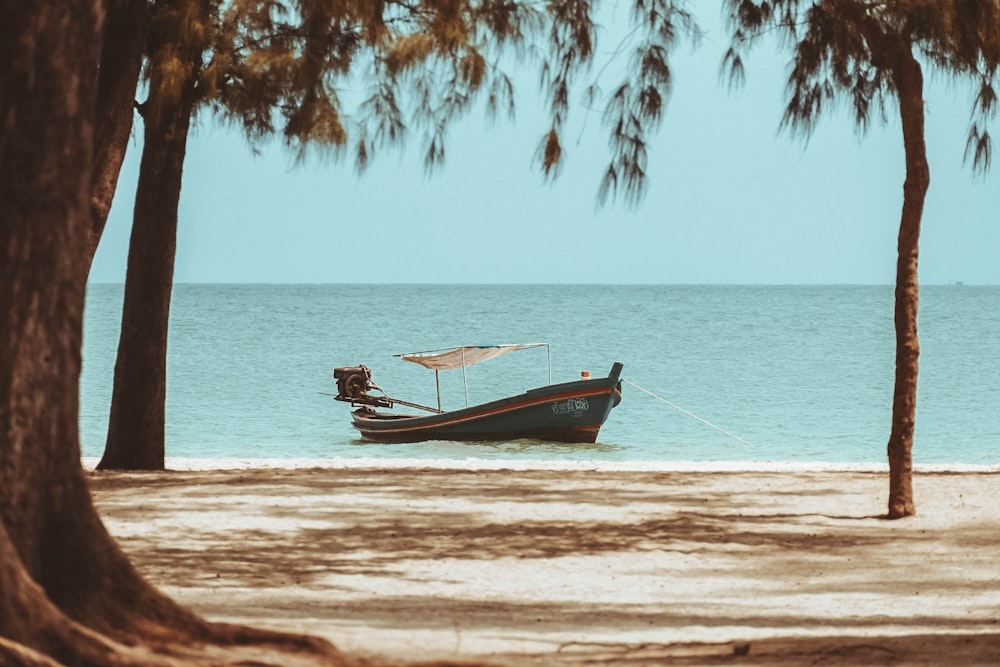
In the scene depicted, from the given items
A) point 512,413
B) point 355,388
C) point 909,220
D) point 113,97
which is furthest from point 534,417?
point 909,220

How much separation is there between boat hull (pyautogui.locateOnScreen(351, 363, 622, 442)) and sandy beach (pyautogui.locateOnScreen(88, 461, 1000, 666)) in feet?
35.0

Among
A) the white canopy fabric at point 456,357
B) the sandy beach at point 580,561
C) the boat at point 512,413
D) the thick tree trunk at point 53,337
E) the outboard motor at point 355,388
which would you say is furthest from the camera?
the outboard motor at point 355,388

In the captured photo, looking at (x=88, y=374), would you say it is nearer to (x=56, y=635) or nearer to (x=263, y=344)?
(x=263, y=344)

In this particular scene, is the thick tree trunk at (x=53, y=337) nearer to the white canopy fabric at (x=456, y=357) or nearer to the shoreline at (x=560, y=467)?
the shoreline at (x=560, y=467)

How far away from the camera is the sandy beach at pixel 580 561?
548 centimetres

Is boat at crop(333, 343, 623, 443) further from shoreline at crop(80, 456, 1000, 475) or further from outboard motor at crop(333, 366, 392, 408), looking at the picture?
shoreline at crop(80, 456, 1000, 475)

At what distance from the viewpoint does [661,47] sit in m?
10.2

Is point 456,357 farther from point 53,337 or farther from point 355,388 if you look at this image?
point 53,337

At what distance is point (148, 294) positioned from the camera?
1244 centimetres

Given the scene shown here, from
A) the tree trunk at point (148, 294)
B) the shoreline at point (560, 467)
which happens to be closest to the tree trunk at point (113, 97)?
the tree trunk at point (148, 294)

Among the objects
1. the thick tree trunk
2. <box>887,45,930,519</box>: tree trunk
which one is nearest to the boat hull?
<box>887,45,930,519</box>: tree trunk

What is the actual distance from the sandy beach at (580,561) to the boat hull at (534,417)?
10.7 metres

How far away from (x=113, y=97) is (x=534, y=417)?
14.5 m

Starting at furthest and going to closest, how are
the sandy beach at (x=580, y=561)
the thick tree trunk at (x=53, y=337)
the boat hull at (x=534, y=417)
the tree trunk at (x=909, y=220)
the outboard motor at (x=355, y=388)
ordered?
the outboard motor at (x=355, y=388) → the boat hull at (x=534, y=417) → the tree trunk at (x=909, y=220) → the sandy beach at (x=580, y=561) → the thick tree trunk at (x=53, y=337)
